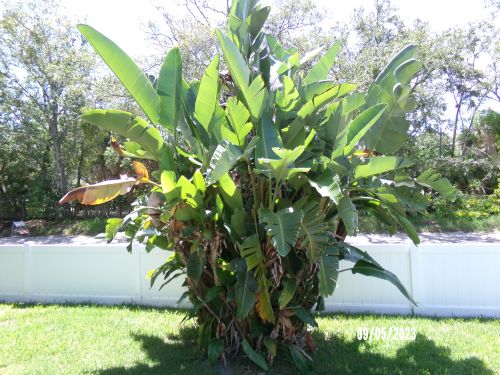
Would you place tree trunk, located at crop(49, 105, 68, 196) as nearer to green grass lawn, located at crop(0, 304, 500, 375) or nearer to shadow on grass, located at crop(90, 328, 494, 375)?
green grass lawn, located at crop(0, 304, 500, 375)

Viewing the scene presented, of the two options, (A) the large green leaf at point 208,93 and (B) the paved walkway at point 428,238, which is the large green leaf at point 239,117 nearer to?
(A) the large green leaf at point 208,93

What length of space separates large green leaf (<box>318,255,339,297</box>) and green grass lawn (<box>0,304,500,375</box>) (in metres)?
1.07

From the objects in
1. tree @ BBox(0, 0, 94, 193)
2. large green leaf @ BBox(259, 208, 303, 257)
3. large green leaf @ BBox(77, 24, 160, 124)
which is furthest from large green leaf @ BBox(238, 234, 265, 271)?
tree @ BBox(0, 0, 94, 193)

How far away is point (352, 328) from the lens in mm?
6293

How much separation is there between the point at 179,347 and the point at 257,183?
2.37m

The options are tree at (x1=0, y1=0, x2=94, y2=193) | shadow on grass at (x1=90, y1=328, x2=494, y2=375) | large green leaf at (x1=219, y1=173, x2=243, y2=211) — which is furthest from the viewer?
tree at (x1=0, y1=0, x2=94, y2=193)

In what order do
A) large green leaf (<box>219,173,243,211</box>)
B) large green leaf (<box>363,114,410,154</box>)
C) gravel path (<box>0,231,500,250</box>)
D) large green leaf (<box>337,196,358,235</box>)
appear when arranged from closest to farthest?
large green leaf (<box>337,196,358,235</box>) → large green leaf (<box>219,173,243,211</box>) → large green leaf (<box>363,114,410,154</box>) → gravel path (<box>0,231,500,250</box>)

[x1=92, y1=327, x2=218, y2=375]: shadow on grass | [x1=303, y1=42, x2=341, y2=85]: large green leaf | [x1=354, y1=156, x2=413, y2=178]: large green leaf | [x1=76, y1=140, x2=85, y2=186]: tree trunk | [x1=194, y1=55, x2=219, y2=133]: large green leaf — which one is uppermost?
[x1=76, y1=140, x2=85, y2=186]: tree trunk

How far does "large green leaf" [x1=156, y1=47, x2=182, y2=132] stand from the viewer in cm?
495

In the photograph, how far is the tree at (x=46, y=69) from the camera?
66.4ft

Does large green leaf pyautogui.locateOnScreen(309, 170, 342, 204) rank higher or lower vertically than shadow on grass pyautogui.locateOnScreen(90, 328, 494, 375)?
higher

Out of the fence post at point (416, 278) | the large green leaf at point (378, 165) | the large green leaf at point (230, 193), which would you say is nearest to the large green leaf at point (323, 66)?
the large green leaf at point (378, 165)

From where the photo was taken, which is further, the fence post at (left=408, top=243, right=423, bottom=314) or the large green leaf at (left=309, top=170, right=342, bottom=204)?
the fence post at (left=408, top=243, right=423, bottom=314)

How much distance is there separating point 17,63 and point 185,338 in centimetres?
1963
